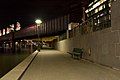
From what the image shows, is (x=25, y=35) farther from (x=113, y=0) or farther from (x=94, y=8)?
(x=113, y=0)

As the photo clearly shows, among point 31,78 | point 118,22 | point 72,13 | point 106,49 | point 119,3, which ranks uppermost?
point 72,13

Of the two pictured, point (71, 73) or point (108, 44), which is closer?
point (71, 73)

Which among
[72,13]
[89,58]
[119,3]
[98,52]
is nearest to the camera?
[119,3]

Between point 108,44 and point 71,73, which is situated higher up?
point 108,44

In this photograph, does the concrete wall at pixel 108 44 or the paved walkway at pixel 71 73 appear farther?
the concrete wall at pixel 108 44

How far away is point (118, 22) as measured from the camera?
46.2 feet

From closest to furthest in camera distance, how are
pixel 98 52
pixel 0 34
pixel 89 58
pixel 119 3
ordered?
pixel 119 3 → pixel 98 52 → pixel 89 58 → pixel 0 34

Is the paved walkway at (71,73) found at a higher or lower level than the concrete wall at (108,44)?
lower

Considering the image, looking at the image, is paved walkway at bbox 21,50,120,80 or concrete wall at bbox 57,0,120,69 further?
concrete wall at bbox 57,0,120,69

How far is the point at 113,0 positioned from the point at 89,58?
7228mm

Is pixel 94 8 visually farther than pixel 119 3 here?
Yes

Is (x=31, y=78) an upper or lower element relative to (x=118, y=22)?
lower

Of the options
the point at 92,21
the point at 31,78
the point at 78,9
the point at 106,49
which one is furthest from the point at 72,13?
the point at 31,78

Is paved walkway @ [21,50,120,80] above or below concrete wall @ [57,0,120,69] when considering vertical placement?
below
